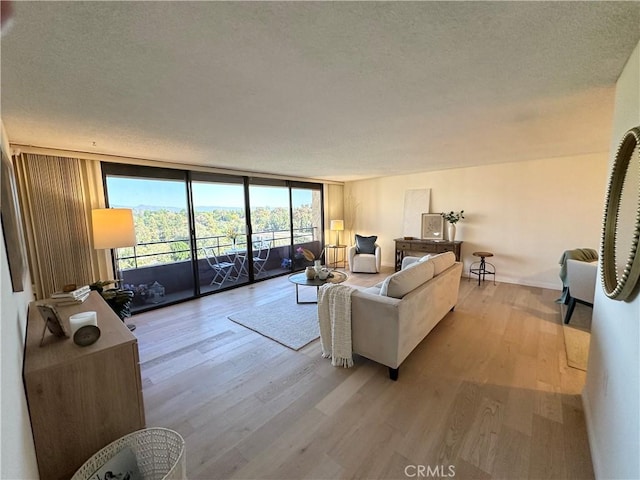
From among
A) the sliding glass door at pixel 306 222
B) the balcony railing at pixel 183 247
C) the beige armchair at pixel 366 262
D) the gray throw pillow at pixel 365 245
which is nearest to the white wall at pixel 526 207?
the gray throw pillow at pixel 365 245

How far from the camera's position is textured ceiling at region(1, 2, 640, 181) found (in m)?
1.06


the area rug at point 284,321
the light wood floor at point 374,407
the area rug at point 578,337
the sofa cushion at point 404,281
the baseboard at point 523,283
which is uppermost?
the sofa cushion at point 404,281

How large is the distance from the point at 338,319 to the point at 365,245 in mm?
3732

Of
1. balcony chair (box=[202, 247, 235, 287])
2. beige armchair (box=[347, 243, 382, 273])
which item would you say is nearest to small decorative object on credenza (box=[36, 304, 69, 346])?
balcony chair (box=[202, 247, 235, 287])

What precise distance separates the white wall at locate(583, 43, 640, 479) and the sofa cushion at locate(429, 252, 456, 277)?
4.17ft

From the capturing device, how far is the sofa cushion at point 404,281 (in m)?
2.28

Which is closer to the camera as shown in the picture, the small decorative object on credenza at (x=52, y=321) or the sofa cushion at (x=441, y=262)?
the small decorative object on credenza at (x=52, y=321)

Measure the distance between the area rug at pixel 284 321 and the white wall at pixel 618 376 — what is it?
2137 mm

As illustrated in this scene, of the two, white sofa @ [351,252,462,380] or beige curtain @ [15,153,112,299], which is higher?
beige curtain @ [15,153,112,299]

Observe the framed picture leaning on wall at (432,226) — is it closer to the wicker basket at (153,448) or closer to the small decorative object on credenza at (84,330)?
the wicker basket at (153,448)

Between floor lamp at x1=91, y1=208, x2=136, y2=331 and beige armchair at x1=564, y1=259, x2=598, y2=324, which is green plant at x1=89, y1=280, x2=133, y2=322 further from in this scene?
beige armchair at x1=564, y1=259, x2=598, y2=324

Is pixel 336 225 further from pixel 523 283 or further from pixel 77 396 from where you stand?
pixel 77 396

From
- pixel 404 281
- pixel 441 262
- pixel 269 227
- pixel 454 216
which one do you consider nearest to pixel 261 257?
pixel 269 227

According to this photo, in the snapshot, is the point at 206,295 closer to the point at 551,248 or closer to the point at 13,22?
the point at 13,22
